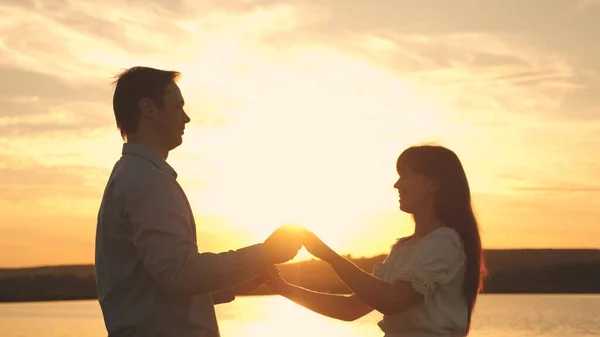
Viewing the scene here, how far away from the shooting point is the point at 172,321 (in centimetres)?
512

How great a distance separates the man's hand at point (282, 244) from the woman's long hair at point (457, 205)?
3.04ft

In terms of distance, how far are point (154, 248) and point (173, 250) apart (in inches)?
4.0

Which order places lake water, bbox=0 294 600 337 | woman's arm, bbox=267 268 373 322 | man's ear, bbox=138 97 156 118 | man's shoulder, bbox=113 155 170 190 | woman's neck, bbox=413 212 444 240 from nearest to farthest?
man's shoulder, bbox=113 155 170 190
man's ear, bbox=138 97 156 118
woman's neck, bbox=413 212 444 240
woman's arm, bbox=267 268 373 322
lake water, bbox=0 294 600 337

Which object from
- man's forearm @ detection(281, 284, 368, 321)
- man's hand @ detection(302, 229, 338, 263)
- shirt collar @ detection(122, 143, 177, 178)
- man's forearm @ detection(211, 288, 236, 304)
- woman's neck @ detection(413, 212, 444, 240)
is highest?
shirt collar @ detection(122, 143, 177, 178)

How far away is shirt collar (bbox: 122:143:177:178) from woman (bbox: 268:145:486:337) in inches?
35.3

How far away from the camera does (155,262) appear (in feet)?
16.4

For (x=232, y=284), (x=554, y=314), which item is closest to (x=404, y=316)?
(x=232, y=284)

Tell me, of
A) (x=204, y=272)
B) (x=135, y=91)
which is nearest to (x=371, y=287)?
(x=204, y=272)

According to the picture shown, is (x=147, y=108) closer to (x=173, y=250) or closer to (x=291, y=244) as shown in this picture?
(x=173, y=250)

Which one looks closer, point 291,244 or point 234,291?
point 291,244

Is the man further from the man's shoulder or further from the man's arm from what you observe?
the man's arm

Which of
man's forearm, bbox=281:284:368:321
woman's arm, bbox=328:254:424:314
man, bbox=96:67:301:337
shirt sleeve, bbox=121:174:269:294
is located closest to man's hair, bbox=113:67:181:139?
man, bbox=96:67:301:337

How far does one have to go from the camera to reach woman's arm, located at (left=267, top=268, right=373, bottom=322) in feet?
21.2

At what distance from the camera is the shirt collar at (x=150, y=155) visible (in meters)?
5.40
